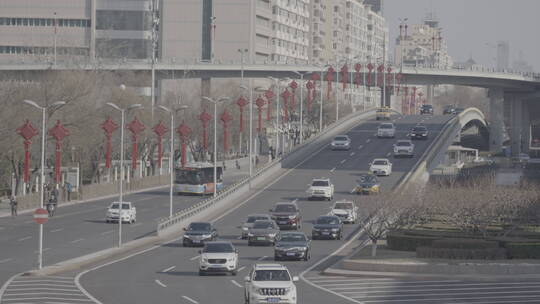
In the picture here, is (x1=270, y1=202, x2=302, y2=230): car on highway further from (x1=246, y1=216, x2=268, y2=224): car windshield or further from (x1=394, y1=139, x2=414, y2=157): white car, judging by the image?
(x1=394, y1=139, x2=414, y2=157): white car

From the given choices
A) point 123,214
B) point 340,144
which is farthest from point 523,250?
point 340,144

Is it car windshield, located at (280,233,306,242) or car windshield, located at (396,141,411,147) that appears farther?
car windshield, located at (396,141,411,147)

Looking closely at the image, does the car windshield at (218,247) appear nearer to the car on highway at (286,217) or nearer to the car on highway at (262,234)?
the car on highway at (262,234)

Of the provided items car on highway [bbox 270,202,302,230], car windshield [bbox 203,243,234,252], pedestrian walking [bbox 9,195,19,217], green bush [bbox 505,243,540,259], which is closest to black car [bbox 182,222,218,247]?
car on highway [bbox 270,202,302,230]

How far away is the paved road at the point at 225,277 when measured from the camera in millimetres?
39938

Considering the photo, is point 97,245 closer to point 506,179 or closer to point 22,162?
point 22,162

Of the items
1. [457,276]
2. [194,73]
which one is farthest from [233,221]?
[194,73]

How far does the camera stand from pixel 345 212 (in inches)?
2852

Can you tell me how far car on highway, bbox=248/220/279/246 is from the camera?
60656mm

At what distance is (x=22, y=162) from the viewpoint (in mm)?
91875

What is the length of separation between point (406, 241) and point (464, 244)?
4.45 meters

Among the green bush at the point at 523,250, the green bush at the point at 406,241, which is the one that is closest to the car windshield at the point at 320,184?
the green bush at the point at 406,241

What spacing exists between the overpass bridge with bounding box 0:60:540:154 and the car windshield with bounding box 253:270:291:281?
91.7 meters

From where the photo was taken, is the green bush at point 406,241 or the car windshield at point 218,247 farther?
the green bush at point 406,241
